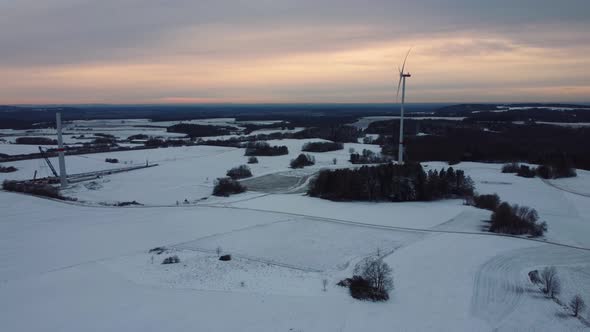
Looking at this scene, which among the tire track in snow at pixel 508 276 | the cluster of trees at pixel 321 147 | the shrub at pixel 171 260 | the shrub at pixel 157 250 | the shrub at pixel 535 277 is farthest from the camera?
the cluster of trees at pixel 321 147


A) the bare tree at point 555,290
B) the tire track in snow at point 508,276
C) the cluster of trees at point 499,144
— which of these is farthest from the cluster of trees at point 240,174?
the bare tree at point 555,290

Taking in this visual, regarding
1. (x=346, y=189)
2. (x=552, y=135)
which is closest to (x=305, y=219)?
(x=346, y=189)

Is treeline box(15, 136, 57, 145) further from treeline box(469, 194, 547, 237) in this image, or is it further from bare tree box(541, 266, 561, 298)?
bare tree box(541, 266, 561, 298)

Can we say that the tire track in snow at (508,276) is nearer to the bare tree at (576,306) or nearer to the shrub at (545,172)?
the bare tree at (576,306)

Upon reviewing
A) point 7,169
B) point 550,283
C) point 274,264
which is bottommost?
point 274,264

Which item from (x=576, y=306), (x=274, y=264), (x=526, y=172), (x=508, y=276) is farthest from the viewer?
(x=526, y=172)

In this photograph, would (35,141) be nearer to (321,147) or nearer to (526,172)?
(321,147)

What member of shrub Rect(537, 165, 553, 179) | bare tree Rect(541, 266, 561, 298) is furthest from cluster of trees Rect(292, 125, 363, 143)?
bare tree Rect(541, 266, 561, 298)

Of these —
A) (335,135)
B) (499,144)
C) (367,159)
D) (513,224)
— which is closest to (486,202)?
(513,224)
